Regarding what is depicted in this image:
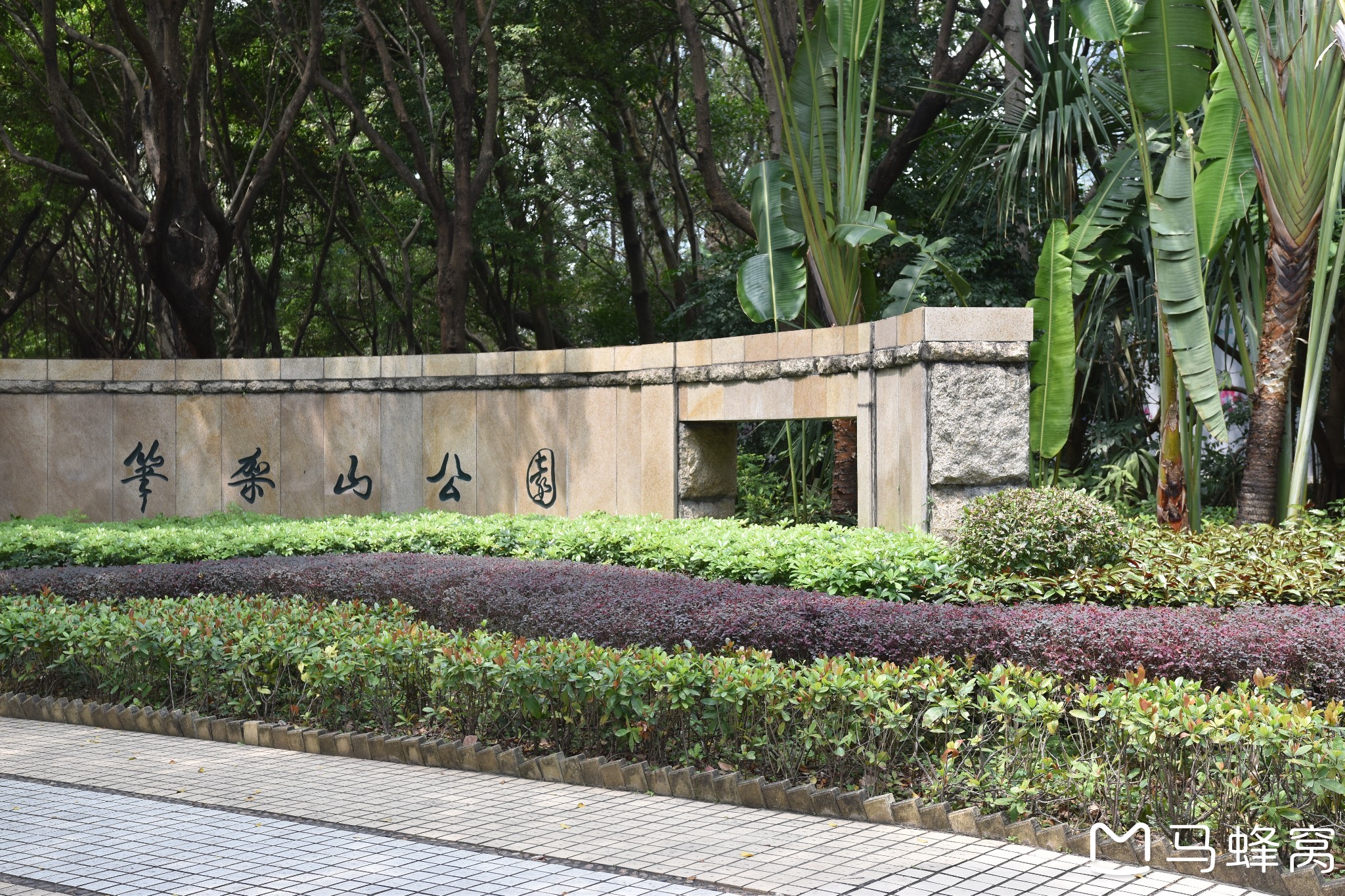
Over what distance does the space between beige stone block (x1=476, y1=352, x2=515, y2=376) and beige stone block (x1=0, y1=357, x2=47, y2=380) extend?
5.23 m

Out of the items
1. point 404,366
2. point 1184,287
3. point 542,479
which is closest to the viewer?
point 1184,287

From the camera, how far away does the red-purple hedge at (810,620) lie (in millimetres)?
5961

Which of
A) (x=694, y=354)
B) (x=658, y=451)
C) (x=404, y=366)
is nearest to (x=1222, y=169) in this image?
(x=694, y=354)

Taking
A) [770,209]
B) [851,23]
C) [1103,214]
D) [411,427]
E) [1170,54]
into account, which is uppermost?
[851,23]

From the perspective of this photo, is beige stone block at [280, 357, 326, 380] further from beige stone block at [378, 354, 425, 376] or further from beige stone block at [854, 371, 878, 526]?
beige stone block at [854, 371, 878, 526]

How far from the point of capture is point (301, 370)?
1469 centimetres

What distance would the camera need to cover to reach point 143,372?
48.6ft

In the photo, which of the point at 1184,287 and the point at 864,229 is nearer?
the point at 1184,287

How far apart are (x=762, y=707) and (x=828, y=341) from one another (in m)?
5.82

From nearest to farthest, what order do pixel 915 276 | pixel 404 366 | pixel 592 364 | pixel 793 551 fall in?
pixel 793 551 → pixel 915 276 → pixel 592 364 → pixel 404 366

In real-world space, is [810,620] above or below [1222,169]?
below

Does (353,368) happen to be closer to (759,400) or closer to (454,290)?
(454,290)

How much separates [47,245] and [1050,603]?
2697cm

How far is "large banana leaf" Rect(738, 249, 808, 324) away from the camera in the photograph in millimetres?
12516
